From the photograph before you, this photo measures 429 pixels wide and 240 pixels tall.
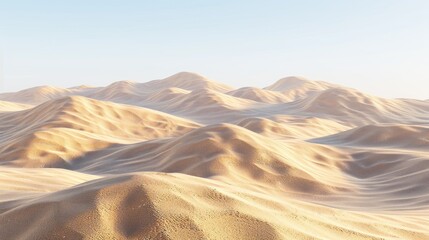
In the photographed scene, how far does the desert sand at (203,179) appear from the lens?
2.76 meters

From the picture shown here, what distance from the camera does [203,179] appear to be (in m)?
4.17

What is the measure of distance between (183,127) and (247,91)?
22.4 metres

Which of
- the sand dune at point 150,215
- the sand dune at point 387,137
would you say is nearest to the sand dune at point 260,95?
the sand dune at point 387,137

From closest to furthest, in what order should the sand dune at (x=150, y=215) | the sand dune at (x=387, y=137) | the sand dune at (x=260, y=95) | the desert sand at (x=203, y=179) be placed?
the sand dune at (x=150, y=215)
the desert sand at (x=203, y=179)
the sand dune at (x=387, y=137)
the sand dune at (x=260, y=95)

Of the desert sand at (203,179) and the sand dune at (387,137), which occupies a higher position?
the desert sand at (203,179)

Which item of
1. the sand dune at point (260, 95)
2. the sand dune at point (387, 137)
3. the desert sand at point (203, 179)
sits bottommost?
the sand dune at point (260, 95)

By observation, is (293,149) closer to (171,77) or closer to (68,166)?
(68,166)

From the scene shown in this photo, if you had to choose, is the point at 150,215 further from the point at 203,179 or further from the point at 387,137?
the point at 387,137

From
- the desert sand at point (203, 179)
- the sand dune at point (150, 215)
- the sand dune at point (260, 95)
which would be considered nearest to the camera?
the sand dune at point (150, 215)

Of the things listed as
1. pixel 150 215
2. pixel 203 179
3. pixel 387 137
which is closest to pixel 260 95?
pixel 387 137

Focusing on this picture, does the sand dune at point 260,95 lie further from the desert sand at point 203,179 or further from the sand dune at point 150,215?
the sand dune at point 150,215

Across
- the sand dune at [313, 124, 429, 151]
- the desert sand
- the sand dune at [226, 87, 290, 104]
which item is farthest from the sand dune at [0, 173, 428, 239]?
the sand dune at [226, 87, 290, 104]

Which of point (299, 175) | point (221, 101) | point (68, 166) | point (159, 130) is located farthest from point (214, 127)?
point (221, 101)

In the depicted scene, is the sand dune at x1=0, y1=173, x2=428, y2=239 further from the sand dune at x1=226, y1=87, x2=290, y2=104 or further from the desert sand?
the sand dune at x1=226, y1=87, x2=290, y2=104
